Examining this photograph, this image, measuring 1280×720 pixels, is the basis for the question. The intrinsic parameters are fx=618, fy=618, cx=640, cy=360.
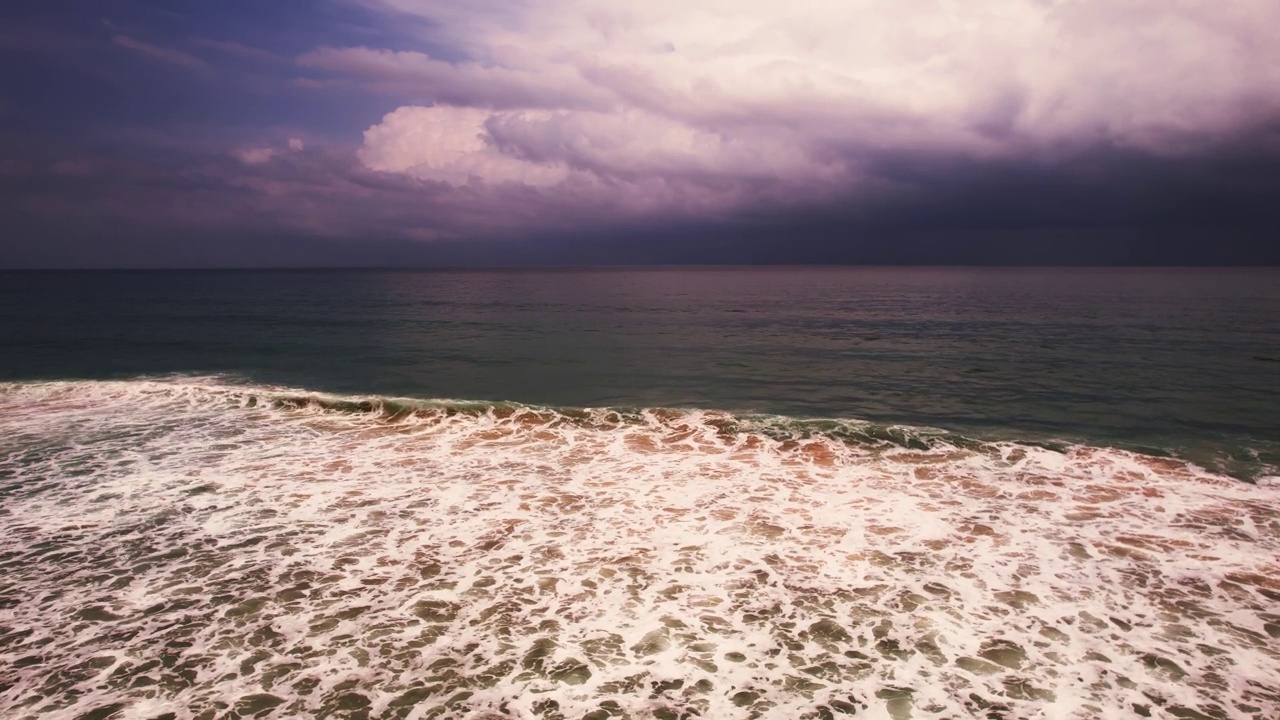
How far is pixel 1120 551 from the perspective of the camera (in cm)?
1082

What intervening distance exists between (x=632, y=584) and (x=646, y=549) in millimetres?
1305

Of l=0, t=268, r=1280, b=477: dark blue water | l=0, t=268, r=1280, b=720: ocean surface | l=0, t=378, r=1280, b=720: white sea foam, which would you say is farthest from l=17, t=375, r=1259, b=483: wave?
l=0, t=378, r=1280, b=720: white sea foam

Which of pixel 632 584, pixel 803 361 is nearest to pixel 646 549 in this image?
pixel 632 584

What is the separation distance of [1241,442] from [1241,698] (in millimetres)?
15023

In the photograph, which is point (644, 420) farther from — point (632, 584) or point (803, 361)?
point (803, 361)

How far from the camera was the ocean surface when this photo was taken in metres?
7.30

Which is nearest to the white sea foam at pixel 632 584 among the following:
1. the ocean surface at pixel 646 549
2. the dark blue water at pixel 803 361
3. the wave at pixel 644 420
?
the ocean surface at pixel 646 549

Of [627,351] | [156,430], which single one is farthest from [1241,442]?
[156,430]

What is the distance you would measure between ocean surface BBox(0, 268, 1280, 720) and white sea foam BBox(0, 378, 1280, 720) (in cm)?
6

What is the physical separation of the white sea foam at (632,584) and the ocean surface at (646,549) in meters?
0.06

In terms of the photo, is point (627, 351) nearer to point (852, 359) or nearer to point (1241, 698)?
point (852, 359)

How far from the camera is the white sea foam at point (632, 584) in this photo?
23.6 ft

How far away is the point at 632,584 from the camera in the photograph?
9742 mm

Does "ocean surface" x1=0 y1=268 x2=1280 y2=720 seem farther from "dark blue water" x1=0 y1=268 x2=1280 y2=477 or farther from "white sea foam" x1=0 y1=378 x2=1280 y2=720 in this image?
"dark blue water" x1=0 y1=268 x2=1280 y2=477
